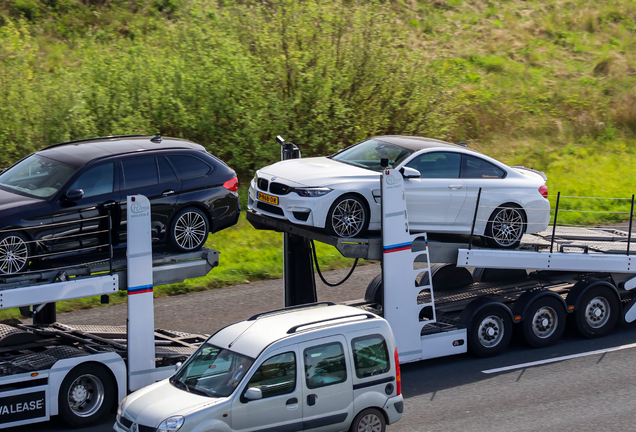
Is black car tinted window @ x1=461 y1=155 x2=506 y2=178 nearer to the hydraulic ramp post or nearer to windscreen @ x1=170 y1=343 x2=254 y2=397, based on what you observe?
the hydraulic ramp post

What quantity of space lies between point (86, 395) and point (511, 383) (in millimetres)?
5370

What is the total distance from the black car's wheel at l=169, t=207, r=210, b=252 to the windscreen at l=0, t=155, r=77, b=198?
4.54 ft

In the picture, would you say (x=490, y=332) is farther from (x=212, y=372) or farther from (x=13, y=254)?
(x=13, y=254)

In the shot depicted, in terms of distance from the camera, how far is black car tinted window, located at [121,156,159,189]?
861 cm

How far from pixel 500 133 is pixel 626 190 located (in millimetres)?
4910

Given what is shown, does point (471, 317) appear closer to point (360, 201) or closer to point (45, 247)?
point (360, 201)

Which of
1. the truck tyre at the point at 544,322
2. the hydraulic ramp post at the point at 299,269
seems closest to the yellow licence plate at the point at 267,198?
the hydraulic ramp post at the point at 299,269

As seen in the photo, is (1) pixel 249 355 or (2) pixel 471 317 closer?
(1) pixel 249 355

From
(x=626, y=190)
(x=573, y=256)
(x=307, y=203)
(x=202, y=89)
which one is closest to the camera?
(x=307, y=203)

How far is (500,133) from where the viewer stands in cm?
2430

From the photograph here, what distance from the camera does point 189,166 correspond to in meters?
9.19

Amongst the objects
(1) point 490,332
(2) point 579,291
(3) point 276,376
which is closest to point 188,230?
(3) point 276,376

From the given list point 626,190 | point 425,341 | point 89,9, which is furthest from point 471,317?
point 89,9

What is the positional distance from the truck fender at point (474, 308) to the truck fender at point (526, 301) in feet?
0.63
